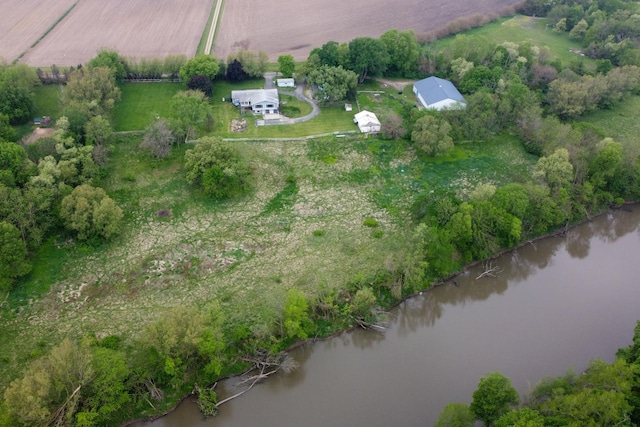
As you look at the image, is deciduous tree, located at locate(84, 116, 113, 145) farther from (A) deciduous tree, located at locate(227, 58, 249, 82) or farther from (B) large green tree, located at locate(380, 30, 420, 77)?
(B) large green tree, located at locate(380, 30, 420, 77)

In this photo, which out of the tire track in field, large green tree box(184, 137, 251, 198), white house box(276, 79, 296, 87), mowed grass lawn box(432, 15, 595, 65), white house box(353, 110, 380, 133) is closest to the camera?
large green tree box(184, 137, 251, 198)

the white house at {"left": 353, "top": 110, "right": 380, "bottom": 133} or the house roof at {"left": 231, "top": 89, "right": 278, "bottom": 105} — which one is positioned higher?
the house roof at {"left": 231, "top": 89, "right": 278, "bottom": 105}

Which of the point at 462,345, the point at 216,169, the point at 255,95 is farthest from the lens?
the point at 255,95

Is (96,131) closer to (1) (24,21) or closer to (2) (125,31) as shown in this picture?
(2) (125,31)

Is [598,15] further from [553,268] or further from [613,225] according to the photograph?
[553,268]

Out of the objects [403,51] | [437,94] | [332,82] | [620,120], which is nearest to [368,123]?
[332,82]

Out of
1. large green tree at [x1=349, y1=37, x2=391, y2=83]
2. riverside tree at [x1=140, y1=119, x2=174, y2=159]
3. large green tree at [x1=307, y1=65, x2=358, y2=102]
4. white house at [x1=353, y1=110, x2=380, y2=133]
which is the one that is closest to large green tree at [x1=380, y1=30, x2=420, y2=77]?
large green tree at [x1=349, y1=37, x2=391, y2=83]

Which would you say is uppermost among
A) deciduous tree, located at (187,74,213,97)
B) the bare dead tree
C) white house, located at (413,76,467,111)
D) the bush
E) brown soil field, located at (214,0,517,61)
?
brown soil field, located at (214,0,517,61)

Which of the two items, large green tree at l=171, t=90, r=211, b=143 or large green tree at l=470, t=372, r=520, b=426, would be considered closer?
large green tree at l=470, t=372, r=520, b=426
